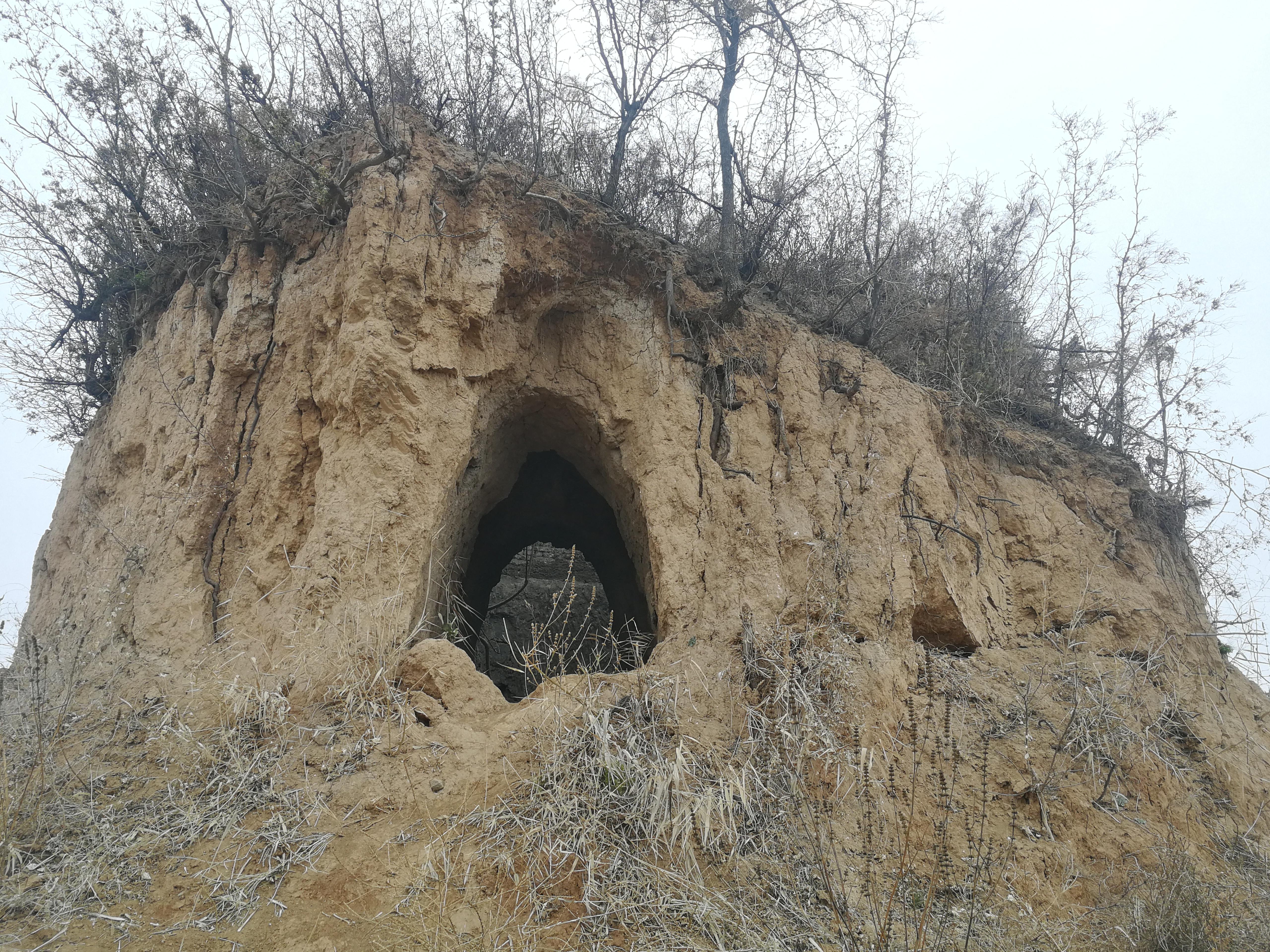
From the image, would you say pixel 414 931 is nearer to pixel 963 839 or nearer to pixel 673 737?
pixel 673 737

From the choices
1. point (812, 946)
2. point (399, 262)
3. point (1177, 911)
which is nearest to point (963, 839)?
point (1177, 911)

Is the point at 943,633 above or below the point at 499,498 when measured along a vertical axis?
below

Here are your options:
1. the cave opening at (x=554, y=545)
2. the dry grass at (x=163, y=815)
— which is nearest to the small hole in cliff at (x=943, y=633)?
the cave opening at (x=554, y=545)

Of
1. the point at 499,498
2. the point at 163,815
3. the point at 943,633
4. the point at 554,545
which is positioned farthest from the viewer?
the point at 554,545

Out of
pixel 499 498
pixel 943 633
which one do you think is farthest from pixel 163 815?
pixel 943 633

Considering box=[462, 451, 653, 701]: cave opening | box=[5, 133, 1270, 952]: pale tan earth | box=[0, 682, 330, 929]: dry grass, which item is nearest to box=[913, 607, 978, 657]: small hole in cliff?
box=[5, 133, 1270, 952]: pale tan earth

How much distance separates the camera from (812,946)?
10.0 ft

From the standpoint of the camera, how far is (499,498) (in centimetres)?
674

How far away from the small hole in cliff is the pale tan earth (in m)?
0.02

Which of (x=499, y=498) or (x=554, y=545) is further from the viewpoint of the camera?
(x=554, y=545)

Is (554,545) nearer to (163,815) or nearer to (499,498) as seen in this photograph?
(499,498)

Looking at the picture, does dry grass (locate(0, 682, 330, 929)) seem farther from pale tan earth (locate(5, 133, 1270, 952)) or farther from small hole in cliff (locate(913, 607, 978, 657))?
small hole in cliff (locate(913, 607, 978, 657))

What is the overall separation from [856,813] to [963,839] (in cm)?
62

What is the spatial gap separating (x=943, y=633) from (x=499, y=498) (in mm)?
3763
